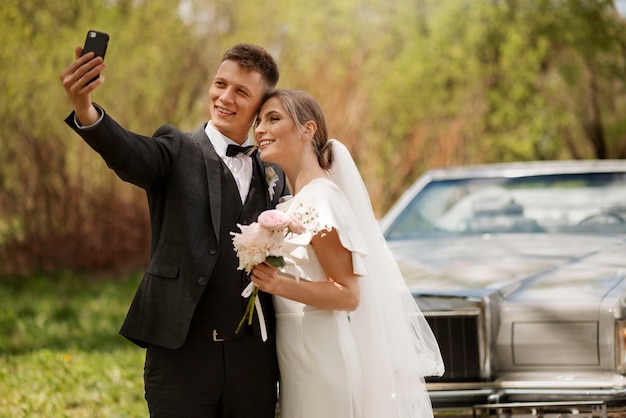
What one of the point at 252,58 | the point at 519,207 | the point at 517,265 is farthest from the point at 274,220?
the point at 519,207

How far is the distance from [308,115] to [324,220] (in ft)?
1.39

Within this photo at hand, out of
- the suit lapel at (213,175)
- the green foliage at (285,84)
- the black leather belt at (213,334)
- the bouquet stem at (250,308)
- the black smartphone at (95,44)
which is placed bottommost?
the black leather belt at (213,334)

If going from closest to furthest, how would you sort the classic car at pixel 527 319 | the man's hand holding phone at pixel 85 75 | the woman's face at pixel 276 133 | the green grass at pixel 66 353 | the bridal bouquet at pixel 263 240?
the man's hand holding phone at pixel 85 75 < the bridal bouquet at pixel 263 240 < the woman's face at pixel 276 133 < the classic car at pixel 527 319 < the green grass at pixel 66 353

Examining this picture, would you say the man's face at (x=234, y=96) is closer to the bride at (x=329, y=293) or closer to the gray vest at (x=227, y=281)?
the bride at (x=329, y=293)

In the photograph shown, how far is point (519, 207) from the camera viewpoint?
5703 millimetres

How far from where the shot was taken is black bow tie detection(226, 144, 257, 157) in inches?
123

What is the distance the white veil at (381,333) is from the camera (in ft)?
10.6

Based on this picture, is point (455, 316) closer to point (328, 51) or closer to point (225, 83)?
point (225, 83)

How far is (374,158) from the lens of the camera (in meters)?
12.1

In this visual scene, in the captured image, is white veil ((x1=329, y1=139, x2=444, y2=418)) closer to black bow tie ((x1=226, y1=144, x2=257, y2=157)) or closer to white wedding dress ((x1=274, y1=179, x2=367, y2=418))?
white wedding dress ((x1=274, y1=179, x2=367, y2=418))

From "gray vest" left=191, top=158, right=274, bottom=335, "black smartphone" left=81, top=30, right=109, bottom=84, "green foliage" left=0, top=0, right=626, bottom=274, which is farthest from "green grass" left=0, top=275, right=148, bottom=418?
"black smartphone" left=81, top=30, right=109, bottom=84

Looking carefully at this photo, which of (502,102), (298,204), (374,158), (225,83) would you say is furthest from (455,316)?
(502,102)

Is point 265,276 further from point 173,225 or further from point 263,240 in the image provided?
point 173,225

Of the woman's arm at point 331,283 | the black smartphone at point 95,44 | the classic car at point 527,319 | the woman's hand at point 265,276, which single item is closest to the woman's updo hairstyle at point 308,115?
the woman's arm at point 331,283
